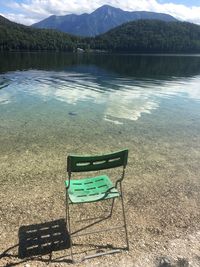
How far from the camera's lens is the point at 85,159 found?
210 inches

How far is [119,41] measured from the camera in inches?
7141

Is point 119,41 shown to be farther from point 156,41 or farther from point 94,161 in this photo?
point 94,161

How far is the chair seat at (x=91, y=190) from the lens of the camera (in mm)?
5766

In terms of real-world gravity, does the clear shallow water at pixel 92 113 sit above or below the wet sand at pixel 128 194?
below

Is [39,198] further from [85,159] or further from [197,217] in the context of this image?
[197,217]

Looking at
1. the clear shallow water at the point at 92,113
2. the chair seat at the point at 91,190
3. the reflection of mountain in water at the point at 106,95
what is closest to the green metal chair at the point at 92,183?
the chair seat at the point at 91,190

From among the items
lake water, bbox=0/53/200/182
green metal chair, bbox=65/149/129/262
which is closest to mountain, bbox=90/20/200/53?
lake water, bbox=0/53/200/182

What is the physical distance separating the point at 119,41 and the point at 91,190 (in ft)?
604

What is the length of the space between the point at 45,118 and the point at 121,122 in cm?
412

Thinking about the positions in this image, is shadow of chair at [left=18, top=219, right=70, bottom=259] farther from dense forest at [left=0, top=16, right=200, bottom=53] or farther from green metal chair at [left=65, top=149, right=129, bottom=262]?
dense forest at [left=0, top=16, right=200, bottom=53]

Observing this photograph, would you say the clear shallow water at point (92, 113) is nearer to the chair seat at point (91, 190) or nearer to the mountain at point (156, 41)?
the chair seat at point (91, 190)

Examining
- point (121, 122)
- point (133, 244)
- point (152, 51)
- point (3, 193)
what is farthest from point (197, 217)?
point (152, 51)

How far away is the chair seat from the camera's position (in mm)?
5766

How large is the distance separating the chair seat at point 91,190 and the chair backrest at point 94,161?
553 millimetres
